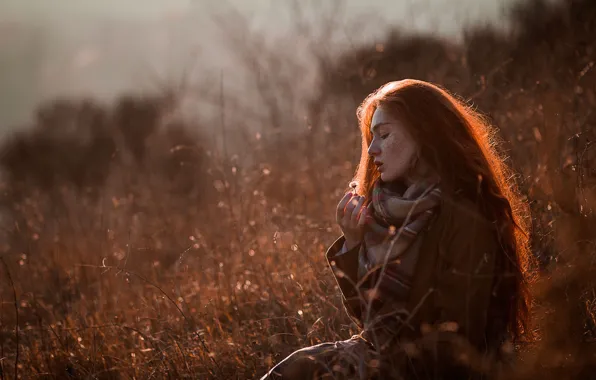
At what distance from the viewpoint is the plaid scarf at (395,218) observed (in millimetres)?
2492

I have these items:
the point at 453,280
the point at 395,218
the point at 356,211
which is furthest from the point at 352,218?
the point at 453,280

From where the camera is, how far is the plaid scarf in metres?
2.49

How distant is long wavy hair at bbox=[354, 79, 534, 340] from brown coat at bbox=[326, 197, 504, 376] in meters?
0.07

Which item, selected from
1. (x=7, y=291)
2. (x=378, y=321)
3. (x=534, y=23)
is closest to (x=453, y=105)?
(x=378, y=321)

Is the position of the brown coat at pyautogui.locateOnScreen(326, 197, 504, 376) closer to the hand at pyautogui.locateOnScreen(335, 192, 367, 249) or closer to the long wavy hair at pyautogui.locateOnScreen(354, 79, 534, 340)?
the long wavy hair at pyautogui.locateOnScreen(354, 79, 534, 340)

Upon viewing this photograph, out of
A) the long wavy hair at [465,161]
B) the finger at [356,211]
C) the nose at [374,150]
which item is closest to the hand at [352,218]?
the finger at [356,211]

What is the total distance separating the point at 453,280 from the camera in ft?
7.89

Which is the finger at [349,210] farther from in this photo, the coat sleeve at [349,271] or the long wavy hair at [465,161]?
the long wavy hair at [465,161]

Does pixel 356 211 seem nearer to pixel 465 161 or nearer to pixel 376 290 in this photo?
pixel 376 290

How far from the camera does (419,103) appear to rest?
2645 mm

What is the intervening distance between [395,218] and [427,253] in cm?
16

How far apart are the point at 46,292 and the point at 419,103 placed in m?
3.59

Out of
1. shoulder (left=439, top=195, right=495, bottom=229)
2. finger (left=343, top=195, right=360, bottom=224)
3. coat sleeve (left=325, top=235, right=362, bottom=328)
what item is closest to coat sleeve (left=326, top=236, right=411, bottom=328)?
coat sleeve (left=325, top=235, right=362, bottom=328)

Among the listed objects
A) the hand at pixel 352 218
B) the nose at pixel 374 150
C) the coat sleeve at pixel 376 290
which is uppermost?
the nose at pixel 374 150
